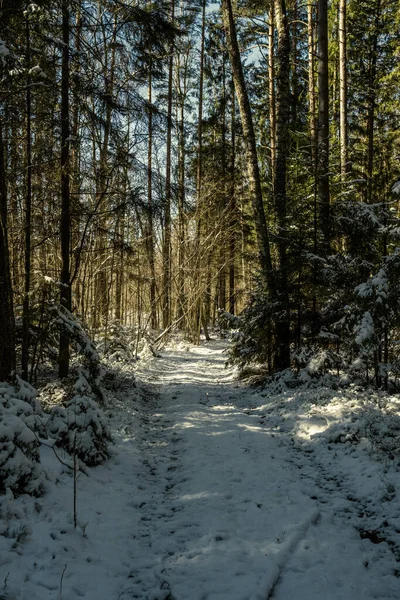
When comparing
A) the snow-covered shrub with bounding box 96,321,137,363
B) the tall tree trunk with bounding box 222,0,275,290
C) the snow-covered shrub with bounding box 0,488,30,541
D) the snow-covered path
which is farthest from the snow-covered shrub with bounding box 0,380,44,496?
the snow-covered shrub with bounding box 96,321,137,363

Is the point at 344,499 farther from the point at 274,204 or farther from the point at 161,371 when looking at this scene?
the point at 161,371

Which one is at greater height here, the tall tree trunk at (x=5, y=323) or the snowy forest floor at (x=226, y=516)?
the tall tree trunk at (x=5, y=323)

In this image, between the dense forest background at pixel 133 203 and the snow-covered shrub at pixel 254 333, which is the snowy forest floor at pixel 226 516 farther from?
the snow-covered shrub at pixel 254 333

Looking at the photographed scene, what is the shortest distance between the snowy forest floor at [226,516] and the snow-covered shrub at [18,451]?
7.0 inches

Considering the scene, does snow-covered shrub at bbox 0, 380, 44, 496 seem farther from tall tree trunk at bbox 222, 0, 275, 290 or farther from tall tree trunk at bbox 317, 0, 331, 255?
tall tree trunk at bbox 222, 0, 275, 290

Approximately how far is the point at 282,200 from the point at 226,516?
741cm

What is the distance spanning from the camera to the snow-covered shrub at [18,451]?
12.0ft

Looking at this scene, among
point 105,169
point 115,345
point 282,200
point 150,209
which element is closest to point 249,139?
point 282,200

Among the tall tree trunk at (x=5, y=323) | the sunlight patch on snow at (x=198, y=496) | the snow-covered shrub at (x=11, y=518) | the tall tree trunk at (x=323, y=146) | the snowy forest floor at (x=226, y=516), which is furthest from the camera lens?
the tall tree trunk at (x=323, y=146)

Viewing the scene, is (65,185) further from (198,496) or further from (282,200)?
(198,496)

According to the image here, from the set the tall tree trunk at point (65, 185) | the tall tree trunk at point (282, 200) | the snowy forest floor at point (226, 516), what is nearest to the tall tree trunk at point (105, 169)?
the tall tree trunk at point (65, 185)

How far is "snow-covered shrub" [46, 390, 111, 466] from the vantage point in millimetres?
4992

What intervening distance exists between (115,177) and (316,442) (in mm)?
6492

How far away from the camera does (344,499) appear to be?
4281 mm
